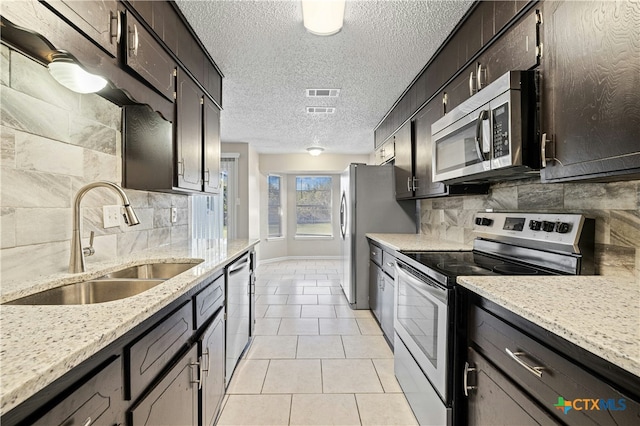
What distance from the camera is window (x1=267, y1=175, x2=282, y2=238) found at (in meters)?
6.86

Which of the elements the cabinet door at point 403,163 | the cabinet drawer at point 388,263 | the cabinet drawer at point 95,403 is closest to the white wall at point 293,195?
the cabinet door at point 403,163

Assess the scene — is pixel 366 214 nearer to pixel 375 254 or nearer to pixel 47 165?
pixel 375 254

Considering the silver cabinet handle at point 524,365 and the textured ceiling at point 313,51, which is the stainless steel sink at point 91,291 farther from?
the textured ceiling at point 313,51

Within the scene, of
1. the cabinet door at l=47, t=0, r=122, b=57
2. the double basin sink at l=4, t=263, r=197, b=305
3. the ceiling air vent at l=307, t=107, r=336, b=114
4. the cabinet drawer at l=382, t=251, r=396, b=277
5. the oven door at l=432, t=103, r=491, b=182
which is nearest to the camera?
the cabinet door at l=47, t=0, r=122, b=57

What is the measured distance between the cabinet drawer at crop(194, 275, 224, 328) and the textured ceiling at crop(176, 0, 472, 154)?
1565mm

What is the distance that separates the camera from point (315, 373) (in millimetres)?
2227

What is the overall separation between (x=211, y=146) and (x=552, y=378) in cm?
253

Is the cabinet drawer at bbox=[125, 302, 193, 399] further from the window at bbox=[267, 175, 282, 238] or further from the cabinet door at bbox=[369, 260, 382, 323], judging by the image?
the window at bbox=[267, 175, 282, 238]

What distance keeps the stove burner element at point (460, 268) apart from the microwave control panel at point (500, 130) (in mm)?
553

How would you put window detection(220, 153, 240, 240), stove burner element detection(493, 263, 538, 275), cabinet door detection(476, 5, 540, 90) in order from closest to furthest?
1. cabinet door detection(476, 5, 540, 90)
2. stove burner element detection(493, 263, 538, 275)
3. window detection(220, 153, 240, 240)

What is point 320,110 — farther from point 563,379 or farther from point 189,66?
point 563,379

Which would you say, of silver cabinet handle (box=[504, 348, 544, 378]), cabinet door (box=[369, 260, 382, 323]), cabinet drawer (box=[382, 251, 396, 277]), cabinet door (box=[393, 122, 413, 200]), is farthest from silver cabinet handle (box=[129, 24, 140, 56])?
cabinet door (box=[369, 260, 382, 323])

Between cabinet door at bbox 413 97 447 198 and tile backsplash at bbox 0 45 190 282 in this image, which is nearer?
tile backsplash at bbox 0 45 190 282

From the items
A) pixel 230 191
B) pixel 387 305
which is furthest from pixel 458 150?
pixel 230 191
